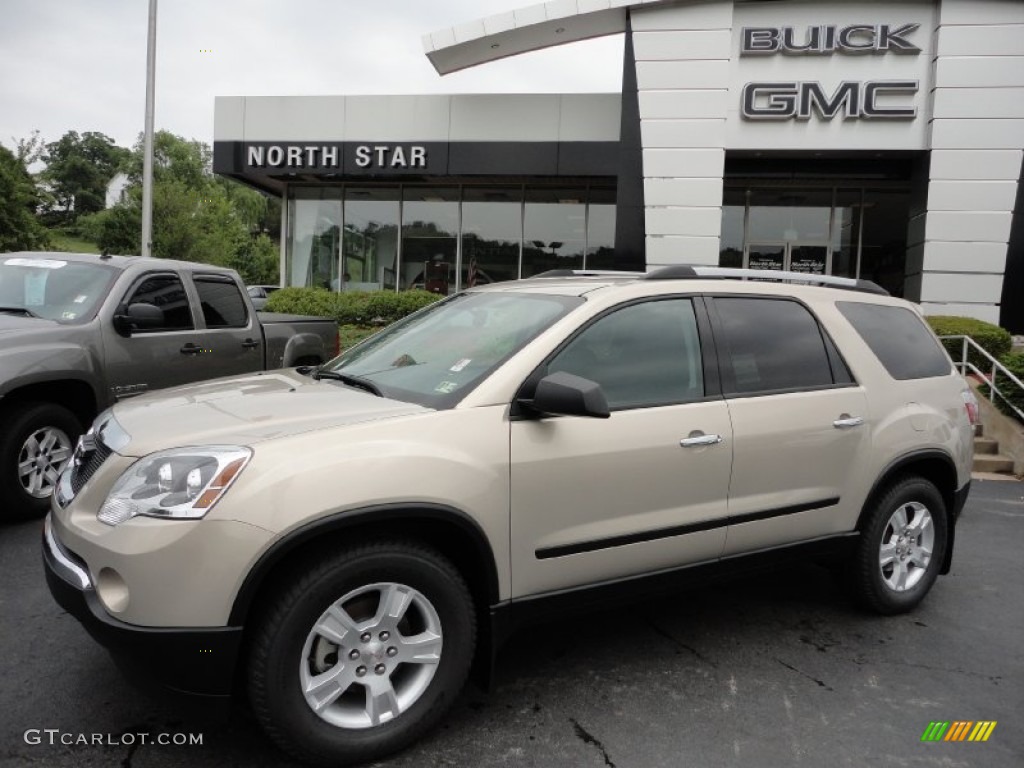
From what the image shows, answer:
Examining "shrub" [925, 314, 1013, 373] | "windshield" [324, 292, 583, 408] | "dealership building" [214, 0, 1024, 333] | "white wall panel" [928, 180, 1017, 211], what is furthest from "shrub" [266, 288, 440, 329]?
"windshield" [324, 292, 583, 408]

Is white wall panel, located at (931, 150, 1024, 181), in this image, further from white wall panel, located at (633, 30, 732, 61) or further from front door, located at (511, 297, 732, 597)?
front door, located at (511, 297, 732, 597)

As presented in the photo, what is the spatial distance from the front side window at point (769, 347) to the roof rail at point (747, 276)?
0.15 m

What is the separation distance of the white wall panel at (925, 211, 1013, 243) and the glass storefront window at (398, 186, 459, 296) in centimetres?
1047

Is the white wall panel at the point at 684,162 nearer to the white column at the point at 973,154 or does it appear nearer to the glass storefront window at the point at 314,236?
the white column at the point at 973,154

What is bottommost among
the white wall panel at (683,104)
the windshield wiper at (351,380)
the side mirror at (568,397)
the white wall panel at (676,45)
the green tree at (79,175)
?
the windshield wiper at (351,380)

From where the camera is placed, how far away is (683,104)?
14883 millimetres

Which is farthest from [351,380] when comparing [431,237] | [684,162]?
[431,237]

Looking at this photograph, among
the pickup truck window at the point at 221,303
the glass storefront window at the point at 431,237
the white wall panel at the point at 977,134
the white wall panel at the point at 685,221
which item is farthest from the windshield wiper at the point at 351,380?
the glass storefront window at the point at 431,237

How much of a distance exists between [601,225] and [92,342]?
1463cm

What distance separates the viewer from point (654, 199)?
15.0m

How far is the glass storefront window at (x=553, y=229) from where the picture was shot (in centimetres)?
1884

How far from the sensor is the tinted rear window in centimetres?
412

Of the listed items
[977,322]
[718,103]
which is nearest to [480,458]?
[977,322]

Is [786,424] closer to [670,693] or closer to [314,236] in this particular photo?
[670,693]
